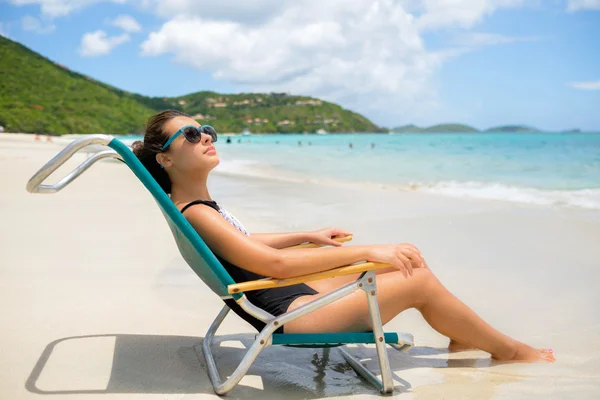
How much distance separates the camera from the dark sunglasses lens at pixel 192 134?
2711mm

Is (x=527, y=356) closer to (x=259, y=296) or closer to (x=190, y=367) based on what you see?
(x=259, y=296)

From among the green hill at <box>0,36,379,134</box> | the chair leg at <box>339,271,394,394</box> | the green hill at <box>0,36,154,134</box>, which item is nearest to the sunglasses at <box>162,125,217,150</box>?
the chair leg at <box>339,271,394,394</box>

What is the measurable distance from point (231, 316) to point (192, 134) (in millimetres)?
1860

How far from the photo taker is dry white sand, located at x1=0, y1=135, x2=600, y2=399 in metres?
2.84

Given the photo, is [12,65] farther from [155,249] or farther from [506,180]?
[155,249]

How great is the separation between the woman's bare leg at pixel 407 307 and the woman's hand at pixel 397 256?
7.6 inches

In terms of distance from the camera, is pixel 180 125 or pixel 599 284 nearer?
pixel 180 125

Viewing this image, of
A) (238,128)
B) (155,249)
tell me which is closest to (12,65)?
(238,128)

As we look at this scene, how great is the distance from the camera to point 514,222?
27.6ft

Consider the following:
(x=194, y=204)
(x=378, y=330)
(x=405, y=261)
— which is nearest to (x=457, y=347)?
(x=378, y=330)

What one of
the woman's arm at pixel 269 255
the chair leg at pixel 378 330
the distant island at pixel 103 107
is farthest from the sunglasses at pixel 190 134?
the distant island at pixel 103 107

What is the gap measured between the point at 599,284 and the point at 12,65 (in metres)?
88.9

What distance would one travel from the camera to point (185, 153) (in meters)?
2.75

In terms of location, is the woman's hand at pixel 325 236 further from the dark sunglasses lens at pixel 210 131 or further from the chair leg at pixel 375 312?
the dark sunglasses lens at pixel 210 131
